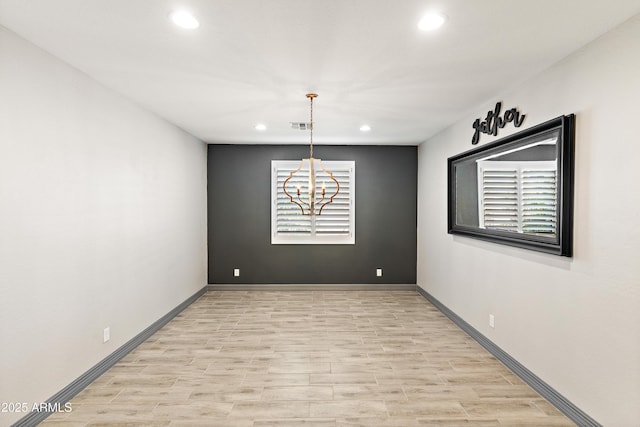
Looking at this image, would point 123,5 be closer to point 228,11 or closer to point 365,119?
point 228,11

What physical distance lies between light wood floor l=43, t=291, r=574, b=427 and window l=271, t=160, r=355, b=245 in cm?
181

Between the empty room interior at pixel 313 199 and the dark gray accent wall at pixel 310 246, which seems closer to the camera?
the empty room interior at pixel 313 199

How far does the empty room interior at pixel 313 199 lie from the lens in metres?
2.13

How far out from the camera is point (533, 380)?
2918 millimetres

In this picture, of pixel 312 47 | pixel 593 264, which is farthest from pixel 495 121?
pixel 312 47

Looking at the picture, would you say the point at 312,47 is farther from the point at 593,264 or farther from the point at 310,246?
the point at 310,246

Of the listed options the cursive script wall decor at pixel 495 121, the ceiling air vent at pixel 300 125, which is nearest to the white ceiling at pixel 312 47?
the cursive script wall decor at pixel 495 121

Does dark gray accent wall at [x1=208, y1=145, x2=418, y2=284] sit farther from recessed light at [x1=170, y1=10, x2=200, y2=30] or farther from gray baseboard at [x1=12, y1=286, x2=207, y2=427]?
recessed light at [x1=170, y1=10, x2=200, y2=30]

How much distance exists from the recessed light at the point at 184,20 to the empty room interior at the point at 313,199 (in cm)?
3

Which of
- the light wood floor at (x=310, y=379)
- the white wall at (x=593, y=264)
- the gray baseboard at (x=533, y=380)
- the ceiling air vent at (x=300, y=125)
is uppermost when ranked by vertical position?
the ceiling air vent at (x=300, y=125)

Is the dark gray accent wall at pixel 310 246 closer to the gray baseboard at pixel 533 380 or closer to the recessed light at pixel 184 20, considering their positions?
the gray baseboard at pixel 533 380

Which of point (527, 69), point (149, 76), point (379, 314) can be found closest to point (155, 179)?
point (149, 76)

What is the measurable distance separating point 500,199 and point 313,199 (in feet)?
5.99

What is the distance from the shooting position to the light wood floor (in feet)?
8.27
